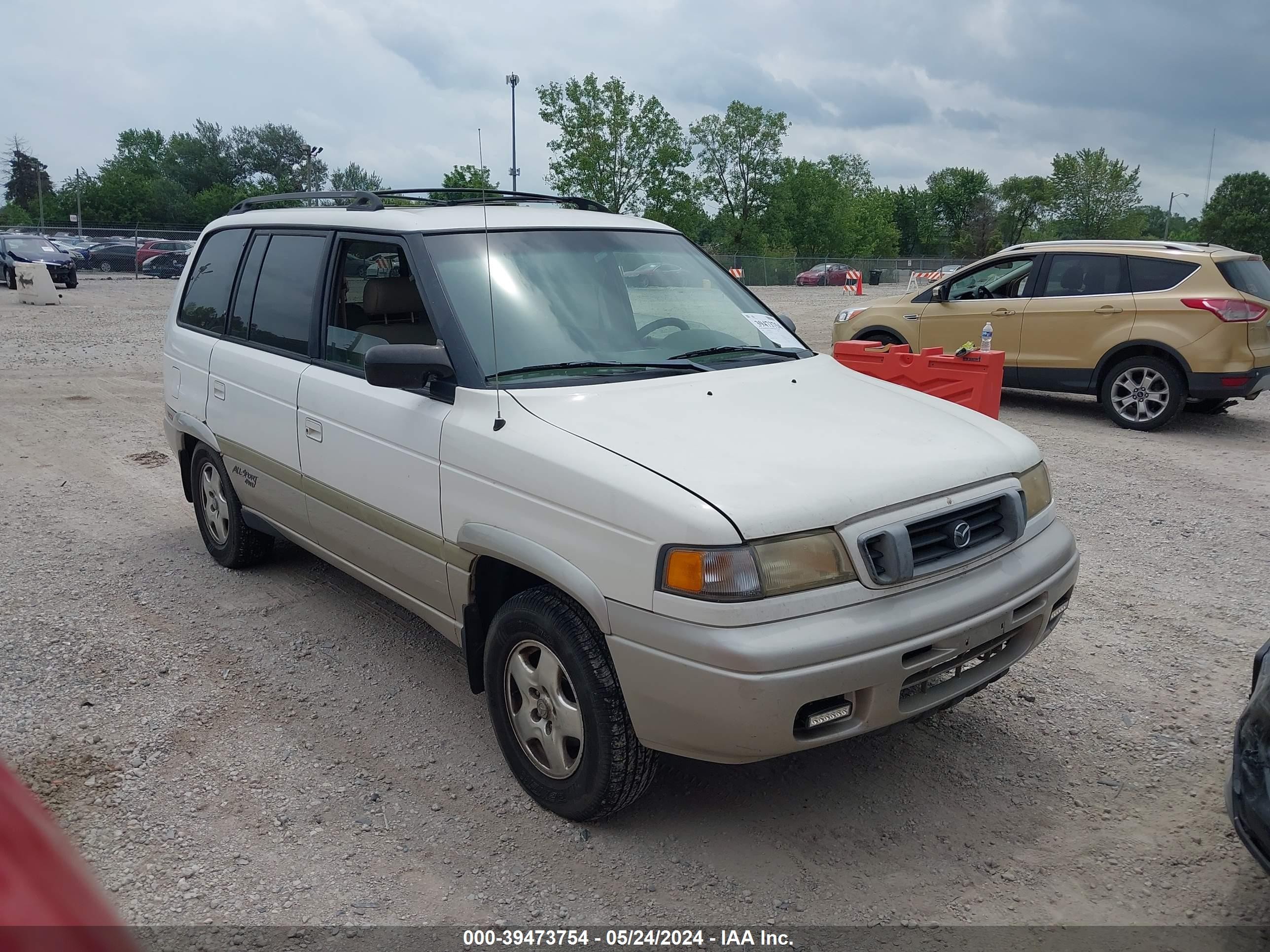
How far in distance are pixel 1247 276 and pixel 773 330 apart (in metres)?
7.70

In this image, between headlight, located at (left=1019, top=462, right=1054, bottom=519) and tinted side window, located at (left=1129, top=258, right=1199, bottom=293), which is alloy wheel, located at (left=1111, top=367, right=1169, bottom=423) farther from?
headlight, located at (left=1019, top=462, right=1054, bottom=519)

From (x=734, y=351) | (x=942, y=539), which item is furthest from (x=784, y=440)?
(x=734, y=351)

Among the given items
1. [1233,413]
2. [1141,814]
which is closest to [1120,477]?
[1233,413]

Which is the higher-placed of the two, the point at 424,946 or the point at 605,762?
the point at 605,762

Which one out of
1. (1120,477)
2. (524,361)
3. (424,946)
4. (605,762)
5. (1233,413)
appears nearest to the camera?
(424,946)

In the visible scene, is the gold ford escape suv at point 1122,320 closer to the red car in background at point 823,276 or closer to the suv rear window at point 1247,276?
the suv rear window at point 1247,276

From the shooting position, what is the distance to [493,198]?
17.1ft

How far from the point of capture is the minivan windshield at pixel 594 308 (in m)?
3.72

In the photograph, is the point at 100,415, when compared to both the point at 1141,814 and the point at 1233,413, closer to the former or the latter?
the point at 1141,814

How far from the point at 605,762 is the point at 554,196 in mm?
3389

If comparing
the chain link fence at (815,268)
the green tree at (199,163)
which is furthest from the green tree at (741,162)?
the green tree at (199,163)

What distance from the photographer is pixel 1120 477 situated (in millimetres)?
8078

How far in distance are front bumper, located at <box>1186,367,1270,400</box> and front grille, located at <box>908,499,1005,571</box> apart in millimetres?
7610

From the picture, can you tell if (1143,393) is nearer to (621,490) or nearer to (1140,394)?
(1140,394)
